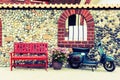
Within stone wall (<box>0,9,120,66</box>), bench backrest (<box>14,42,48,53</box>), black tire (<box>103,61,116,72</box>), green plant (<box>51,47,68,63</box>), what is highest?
stone wall (<box>0,9,120,66</box>)

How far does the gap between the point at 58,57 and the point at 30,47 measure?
1.12m

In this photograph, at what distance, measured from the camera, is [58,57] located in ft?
40.8

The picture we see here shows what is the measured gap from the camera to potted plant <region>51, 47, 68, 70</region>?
40.7ft

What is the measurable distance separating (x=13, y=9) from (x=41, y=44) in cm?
168

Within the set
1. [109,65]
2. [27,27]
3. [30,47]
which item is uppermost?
[27,27]

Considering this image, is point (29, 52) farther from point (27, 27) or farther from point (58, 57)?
point (58, 57)

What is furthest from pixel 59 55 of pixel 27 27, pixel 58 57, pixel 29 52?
pixel 27 27

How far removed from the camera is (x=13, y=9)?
13031 millimetres
